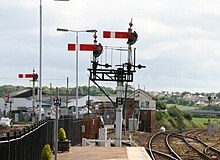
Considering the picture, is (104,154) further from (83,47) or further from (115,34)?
(83,47)

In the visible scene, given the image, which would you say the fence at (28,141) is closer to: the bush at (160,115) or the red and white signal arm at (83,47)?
the red and white signal arm at (83,47)

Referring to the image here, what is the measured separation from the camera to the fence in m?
10.0

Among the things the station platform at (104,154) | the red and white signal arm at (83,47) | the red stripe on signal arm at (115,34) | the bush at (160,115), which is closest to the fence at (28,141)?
the station platform at (104,154)

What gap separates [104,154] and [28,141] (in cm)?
693

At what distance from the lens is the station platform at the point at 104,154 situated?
1908 centimetres

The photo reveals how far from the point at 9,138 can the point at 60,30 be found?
73.0ft

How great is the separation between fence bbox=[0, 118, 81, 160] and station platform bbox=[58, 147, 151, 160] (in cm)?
104

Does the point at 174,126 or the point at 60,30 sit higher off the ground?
the point at 60,30

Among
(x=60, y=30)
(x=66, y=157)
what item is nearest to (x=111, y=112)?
(x=60, y=30)

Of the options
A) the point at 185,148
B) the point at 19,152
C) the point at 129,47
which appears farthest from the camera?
the point at 185,148

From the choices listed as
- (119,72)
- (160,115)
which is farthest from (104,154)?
(160,115)

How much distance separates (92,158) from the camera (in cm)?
1881

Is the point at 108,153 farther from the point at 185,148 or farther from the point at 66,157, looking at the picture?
the point at 185,148

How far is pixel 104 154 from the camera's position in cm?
2000
